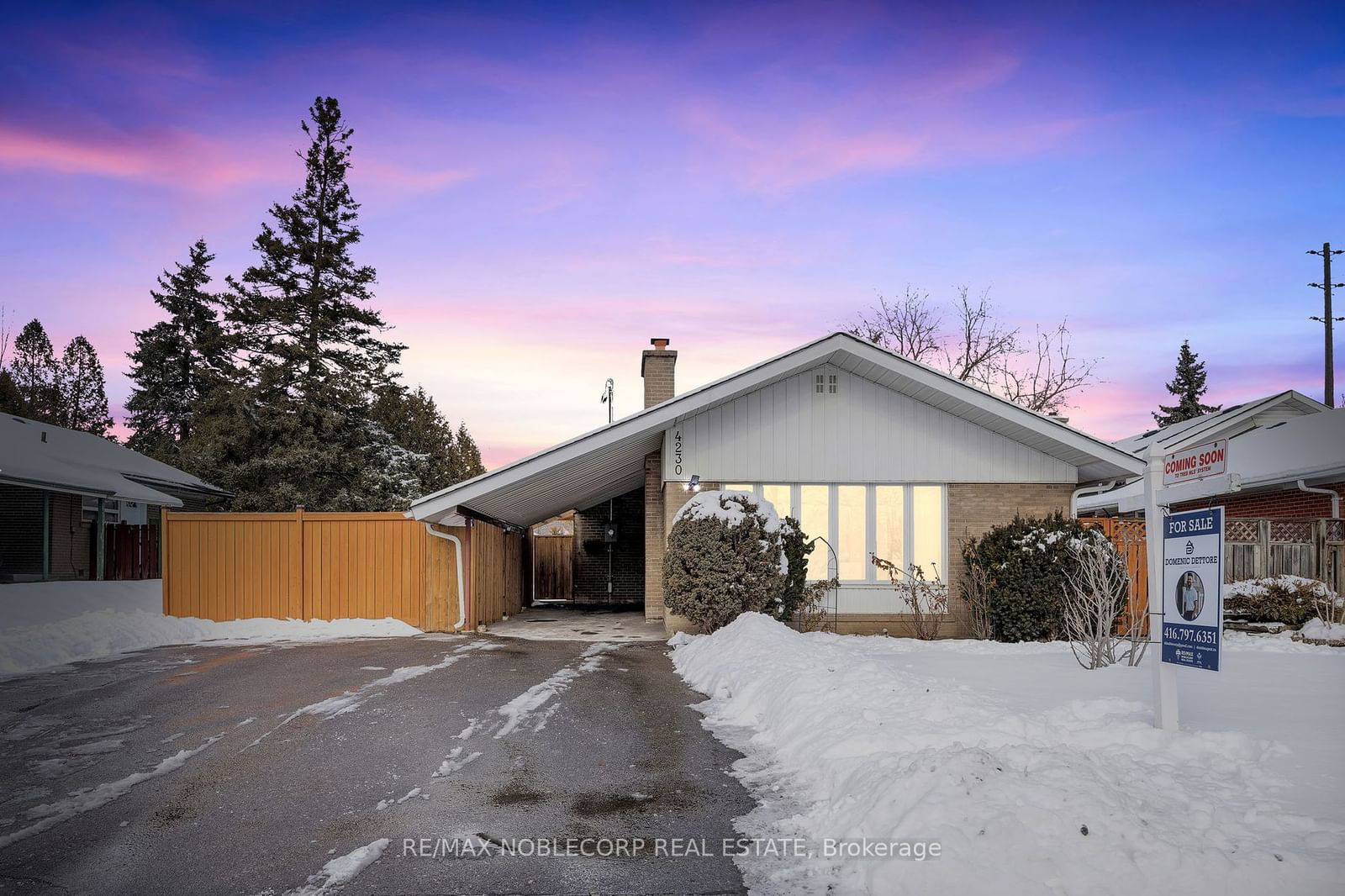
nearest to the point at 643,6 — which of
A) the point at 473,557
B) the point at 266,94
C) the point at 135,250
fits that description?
the point at 266,94

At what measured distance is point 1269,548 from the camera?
1522 cm

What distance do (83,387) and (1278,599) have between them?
58195 mm

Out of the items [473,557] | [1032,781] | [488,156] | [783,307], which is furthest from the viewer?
[783,307]

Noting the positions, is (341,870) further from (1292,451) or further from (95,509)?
(95,509)

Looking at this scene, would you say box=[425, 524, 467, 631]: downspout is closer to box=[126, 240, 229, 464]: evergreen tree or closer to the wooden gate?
the wooden gate

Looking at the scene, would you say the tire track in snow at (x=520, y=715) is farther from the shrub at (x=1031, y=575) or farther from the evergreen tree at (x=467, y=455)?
the evergreen tree at (x=467, y=455)

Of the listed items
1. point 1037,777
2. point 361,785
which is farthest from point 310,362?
point 1037,777

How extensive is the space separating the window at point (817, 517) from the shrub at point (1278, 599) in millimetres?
6960

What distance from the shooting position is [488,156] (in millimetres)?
15555

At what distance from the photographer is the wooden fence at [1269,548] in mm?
13719

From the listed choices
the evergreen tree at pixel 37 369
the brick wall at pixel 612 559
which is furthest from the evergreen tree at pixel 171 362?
the brick wall at pixel 612 559

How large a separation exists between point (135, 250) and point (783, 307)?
2062 centimetres

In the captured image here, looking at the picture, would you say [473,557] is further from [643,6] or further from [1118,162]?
[1118,162]

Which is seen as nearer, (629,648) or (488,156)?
(629,648)
